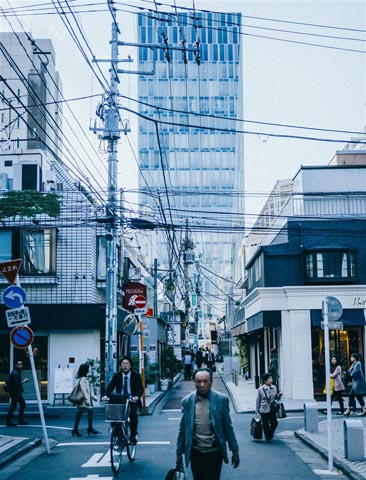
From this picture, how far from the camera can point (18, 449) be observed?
14141mm

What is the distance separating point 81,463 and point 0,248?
15.0m

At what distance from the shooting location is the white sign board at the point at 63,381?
24219 mm

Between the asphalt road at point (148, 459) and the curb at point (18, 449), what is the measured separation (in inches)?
5.6

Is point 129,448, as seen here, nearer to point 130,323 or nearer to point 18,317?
point 18,317

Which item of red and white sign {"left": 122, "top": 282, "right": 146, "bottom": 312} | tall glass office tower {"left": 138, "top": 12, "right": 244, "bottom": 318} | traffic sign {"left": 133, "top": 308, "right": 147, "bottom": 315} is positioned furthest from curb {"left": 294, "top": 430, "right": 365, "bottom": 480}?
tall glass office tower {"left": 138, "top": 12, "right": 244, "bottom": 318}

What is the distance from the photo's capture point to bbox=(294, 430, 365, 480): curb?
1091cm

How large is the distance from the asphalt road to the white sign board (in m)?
5.20

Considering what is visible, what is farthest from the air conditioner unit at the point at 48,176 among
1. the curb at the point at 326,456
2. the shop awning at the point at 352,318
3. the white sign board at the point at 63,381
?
the curb at the point at 326,456

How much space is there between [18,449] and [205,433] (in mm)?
7614

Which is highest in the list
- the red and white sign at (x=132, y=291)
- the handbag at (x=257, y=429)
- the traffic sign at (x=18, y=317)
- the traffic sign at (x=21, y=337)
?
the red and white sign at (x=132, y=291)

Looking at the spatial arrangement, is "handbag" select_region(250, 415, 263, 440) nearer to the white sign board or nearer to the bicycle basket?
the bicycle basket

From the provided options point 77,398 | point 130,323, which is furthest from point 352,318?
point 77,398

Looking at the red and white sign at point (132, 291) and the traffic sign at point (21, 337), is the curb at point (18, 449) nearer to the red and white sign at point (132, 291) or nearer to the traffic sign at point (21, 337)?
the traffic sign at point (21, 337)

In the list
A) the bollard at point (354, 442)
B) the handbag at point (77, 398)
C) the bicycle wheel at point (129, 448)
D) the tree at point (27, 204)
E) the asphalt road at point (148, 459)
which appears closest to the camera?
the asphalt road at point (148, 459)
